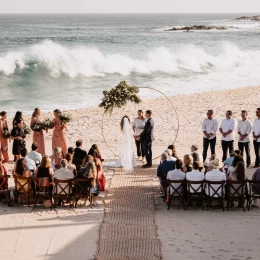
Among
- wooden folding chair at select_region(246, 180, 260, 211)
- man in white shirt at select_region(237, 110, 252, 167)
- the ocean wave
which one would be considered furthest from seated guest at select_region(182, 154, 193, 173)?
the ocean wave

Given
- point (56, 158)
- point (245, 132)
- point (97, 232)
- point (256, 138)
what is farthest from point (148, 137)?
point (97, 232)

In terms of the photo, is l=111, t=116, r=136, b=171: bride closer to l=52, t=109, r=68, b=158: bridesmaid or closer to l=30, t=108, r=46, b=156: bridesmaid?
l=52, t=109, r=68, b=158: bridesmaid

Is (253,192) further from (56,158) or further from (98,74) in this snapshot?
(98,74)

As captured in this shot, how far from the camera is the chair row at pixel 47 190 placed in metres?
11.5

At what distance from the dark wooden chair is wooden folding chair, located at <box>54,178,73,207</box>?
0.16 meters

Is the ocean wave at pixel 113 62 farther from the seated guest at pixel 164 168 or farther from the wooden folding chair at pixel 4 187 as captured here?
the wooden folding chair at pixel 4 187

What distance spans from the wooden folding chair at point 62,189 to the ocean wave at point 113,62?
31055 millimetres

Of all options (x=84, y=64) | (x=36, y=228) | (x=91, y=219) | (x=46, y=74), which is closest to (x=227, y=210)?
(x=91, y=219)

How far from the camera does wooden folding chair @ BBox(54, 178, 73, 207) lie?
1141 cm

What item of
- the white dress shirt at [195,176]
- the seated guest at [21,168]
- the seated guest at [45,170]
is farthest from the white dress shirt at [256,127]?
the seated guest at [21,168]

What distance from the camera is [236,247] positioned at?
951cm

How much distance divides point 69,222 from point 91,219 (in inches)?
17.5

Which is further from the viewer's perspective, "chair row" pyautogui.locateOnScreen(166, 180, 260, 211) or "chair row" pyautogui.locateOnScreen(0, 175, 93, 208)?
"chair row" pyautogui.locateOnScreen(0, 175, 93, 208)

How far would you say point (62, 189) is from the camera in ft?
37.5
